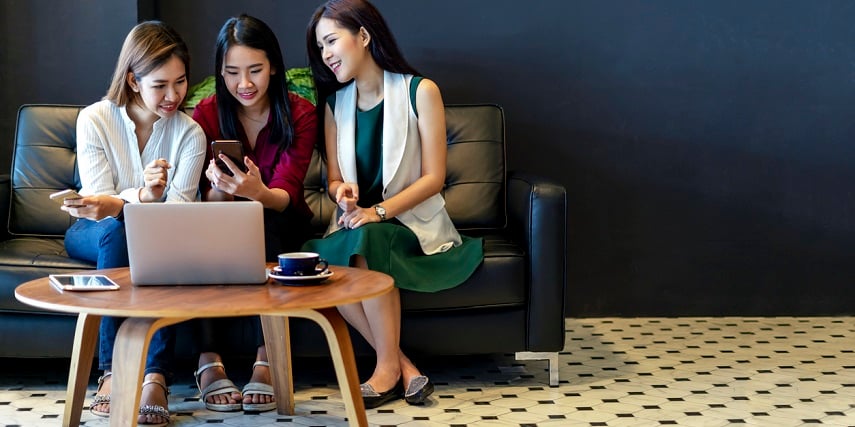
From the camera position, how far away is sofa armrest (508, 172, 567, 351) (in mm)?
3107

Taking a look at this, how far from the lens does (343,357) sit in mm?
2324

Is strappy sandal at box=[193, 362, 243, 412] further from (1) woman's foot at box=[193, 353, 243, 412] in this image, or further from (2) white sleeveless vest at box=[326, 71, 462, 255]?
(2) white sleeveless vest at box=[326, 71, 462, 255]

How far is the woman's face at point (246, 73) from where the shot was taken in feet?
10.0

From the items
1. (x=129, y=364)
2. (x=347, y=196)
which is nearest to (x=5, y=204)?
(x=347, y=196)

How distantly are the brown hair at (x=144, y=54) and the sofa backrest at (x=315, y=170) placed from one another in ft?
2.05

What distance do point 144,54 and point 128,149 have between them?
30cm

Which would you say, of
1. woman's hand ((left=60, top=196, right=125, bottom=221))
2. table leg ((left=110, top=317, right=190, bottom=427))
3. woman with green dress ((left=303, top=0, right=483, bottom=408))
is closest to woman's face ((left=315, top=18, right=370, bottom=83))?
woman with green dress ((left=303, top=0, right=483, bottom=408))

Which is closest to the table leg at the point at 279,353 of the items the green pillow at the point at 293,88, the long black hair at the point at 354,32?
the long black hair at the point at 354,32

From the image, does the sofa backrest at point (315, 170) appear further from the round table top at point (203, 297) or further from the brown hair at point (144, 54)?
the round table top at point (203, 297)

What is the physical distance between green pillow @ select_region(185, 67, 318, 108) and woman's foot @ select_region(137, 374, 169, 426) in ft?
4.00

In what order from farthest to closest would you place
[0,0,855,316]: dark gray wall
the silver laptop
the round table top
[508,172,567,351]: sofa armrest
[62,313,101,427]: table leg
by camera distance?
[0,0,855,316]: dark gray wall < [508,172,567,351]: sofa armrest < [62,313,101,427]: table leg < the silver laptop < the round table top

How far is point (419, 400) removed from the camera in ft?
9.69

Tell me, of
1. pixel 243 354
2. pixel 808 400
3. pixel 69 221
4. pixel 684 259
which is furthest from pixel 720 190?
pixel 69 221

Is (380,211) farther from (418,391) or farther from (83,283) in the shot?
(83,283)
